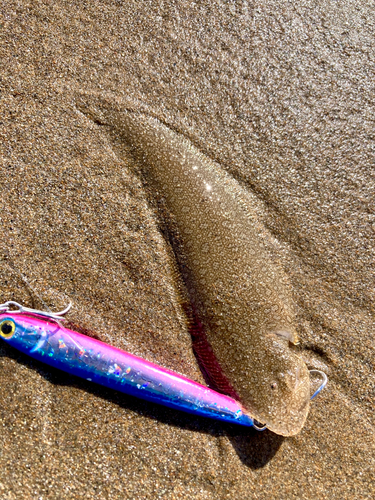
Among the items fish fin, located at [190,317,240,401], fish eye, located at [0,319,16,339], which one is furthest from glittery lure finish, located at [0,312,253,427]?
fish fin, located at [190,317,240,401]

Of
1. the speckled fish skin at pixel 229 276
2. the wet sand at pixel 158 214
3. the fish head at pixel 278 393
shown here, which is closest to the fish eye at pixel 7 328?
the wet sand at pixel 158 214

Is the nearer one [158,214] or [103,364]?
[103,364]

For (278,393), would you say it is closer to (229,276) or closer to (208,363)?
(208,363)

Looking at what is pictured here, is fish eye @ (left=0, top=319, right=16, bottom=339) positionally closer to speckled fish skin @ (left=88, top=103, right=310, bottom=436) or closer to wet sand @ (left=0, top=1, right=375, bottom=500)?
wet sand @ (left=0, top=1, right=375, bottom=500)

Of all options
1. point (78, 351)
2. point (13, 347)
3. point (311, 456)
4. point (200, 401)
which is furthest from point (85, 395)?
point (311, 456)

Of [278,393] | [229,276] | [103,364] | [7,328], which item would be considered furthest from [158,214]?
[278,393]

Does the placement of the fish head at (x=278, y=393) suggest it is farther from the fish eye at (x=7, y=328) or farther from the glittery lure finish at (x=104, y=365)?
the fish eye at (x=7, y=328)

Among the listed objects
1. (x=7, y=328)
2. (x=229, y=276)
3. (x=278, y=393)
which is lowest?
(x=7, y=328)
